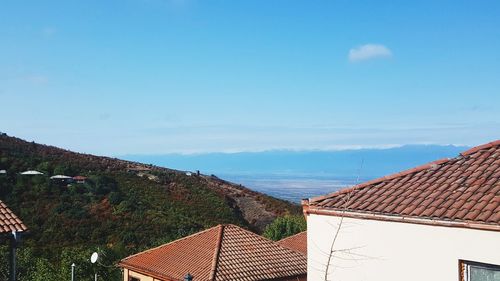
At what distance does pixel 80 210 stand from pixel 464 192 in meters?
33.3

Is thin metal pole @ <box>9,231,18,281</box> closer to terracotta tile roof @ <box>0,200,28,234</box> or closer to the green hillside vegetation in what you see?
terracotta tile roof @ <box>0,200,28,234</box>

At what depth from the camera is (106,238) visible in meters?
33.8

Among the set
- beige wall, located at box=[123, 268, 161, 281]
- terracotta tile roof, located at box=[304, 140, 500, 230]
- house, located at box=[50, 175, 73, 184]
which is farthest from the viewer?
house, located at box=[50, 175, 73, 184]

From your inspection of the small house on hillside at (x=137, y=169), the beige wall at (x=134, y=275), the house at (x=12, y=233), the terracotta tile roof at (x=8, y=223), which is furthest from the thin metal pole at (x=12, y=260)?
the small house on hillside at (x=137, y=169)

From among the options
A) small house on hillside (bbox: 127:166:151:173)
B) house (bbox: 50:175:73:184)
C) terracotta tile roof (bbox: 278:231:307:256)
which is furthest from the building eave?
small house on hillside (bbox: 127:166:151:173)

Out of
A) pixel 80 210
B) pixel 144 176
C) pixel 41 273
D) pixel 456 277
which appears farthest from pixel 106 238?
pixel 456 277

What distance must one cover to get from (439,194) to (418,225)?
0.90m

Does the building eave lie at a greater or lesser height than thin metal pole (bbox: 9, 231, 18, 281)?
greater

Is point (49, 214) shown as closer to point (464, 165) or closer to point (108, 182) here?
point (108, 182)

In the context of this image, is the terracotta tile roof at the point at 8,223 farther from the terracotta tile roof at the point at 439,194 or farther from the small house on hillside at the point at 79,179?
the small house on hillside at the point at 79,179

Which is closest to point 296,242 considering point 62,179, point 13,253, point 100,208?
point 100,208

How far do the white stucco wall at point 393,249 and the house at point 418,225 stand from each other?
0.04ft

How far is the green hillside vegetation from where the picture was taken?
27.3 metres

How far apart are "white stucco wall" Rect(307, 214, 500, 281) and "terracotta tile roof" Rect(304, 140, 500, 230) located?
19 cm
